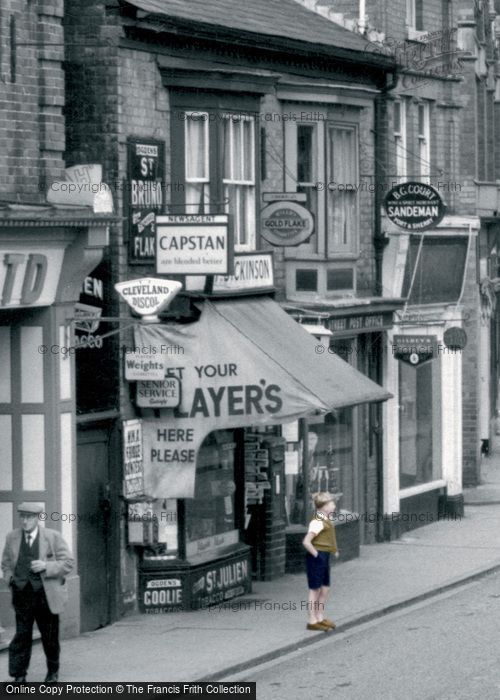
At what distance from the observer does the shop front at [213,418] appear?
781 inches

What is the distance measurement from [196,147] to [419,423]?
9.43 m

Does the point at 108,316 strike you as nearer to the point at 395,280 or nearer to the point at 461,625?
the point at 461,625

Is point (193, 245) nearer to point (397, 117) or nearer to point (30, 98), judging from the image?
point (30, 98)

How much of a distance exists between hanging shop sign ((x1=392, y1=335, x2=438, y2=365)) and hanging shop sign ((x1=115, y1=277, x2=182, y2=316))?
9298mm

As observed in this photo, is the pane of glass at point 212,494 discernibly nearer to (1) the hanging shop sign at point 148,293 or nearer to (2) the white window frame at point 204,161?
(2) the white window frame at point 204,161

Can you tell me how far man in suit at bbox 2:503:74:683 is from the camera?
50.7ft

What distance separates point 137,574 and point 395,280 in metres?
8.45

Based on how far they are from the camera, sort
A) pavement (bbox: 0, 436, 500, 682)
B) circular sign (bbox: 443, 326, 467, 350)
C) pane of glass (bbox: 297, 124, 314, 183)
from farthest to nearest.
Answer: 1. circular sign (bbox: 443, 326, 467, 350)
2. pane of glass (bbox: 297, 124, 314, 183)
3. pavement (bbox: 0, 436, 500, 682)

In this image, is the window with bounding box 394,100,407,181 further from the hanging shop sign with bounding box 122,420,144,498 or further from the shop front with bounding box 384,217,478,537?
the hanging shop sign with bounding box 122,420,144,498

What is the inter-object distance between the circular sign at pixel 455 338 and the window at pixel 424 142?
262 centimetres

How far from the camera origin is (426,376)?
95.6 feet

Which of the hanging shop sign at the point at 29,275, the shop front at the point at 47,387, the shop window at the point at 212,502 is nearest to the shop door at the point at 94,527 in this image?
the shop front at the point at 47,387

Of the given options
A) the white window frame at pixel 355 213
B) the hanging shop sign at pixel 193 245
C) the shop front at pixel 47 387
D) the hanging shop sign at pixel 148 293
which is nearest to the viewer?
the shop front at pixel 47 387

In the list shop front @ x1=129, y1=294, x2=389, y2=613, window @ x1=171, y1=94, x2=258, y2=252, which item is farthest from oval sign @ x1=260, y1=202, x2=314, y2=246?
shop front @ x1=129, y1=294, x2=389, y2=613
